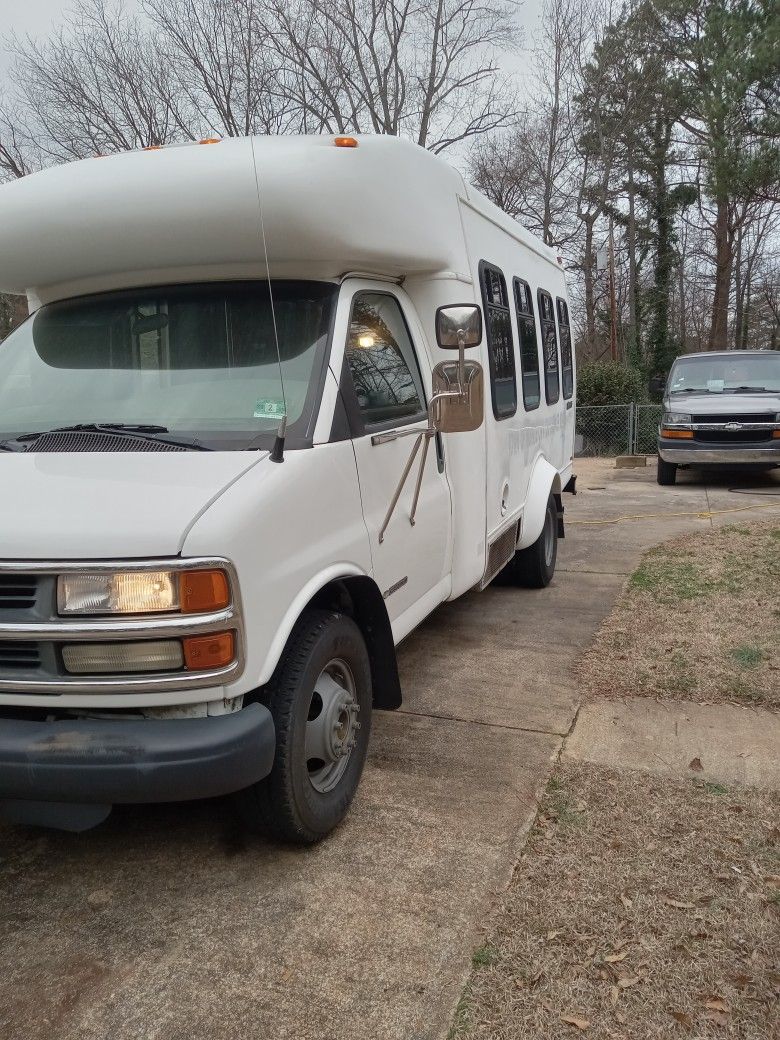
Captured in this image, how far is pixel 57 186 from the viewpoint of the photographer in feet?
11.0

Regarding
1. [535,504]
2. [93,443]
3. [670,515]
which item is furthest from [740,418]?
[93,443]

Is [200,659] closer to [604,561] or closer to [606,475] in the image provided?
[604,561]

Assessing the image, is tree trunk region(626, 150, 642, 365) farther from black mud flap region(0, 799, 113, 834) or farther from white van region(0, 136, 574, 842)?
black mud flap region(0, 799, 113, 834)

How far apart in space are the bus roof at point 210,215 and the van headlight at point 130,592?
141cm

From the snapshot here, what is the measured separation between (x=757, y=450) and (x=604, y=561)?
5.03m

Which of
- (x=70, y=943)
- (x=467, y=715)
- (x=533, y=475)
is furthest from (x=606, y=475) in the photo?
(x=70, y=943)

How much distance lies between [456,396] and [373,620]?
1001 millimetres

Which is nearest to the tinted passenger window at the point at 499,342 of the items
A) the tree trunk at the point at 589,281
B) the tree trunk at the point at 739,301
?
the tree trunk at the point at 589,281

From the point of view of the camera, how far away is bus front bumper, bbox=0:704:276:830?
7.86 ft

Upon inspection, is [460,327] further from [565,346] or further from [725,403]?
[725,403]

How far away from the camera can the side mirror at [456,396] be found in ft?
11.3

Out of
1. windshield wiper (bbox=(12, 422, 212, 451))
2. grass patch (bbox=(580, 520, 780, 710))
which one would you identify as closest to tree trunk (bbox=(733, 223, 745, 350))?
grass patch (bbox=(580, 520, 780, 710))

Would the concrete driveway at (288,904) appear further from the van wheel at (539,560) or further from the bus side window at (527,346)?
the bus side window at (527,346)

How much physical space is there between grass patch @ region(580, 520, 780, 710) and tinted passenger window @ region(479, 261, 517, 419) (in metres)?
1.70
